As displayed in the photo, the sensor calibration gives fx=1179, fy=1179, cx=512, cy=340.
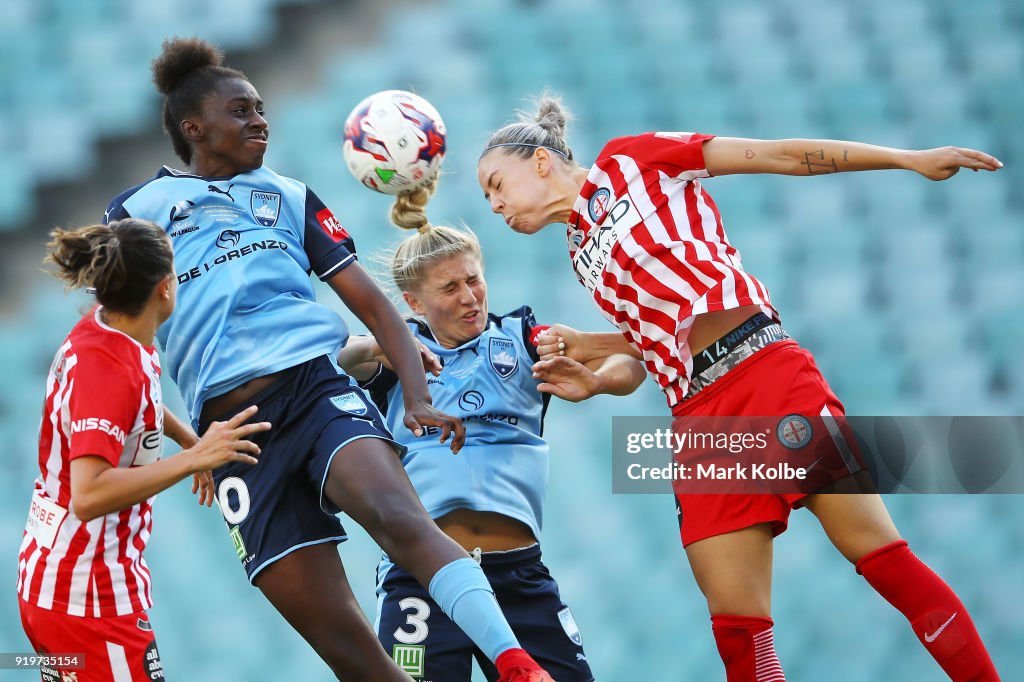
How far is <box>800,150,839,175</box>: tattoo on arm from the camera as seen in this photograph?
2509 millimetres

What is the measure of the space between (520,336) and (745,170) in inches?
30.4

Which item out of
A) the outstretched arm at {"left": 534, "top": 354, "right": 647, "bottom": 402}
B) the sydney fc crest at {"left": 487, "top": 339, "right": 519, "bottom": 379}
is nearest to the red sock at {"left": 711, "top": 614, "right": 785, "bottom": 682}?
the outstretched arm at {"left": 534, "top": 354, "right": 647, "bottom": 402}

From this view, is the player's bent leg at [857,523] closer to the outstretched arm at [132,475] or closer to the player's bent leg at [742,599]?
the player's bent leg at [742,599]

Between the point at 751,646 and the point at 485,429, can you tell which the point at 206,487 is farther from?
the point at 751,646

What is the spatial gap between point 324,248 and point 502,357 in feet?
2.01

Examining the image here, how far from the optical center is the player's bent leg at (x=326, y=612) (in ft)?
7.68

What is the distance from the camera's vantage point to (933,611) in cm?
234

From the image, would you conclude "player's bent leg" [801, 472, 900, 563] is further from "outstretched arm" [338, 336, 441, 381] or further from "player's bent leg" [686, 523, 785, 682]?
"outstretched arm" [338, 336, 441, 381]

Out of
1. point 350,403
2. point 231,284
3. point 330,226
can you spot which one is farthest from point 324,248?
point 350,403

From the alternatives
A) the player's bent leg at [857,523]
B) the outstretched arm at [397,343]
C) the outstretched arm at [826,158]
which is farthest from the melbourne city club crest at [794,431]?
the outstretched arm at [397,343]

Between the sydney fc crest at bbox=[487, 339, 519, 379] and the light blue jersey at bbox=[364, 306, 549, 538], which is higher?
the sydney fc crest at bbox=[487, 339, 519, 379]

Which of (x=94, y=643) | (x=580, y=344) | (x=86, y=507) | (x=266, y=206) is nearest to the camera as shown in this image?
(x=86, y=507)

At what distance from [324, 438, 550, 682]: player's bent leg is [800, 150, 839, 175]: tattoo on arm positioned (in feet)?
3.53

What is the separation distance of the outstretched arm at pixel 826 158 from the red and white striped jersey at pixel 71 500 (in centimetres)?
131
